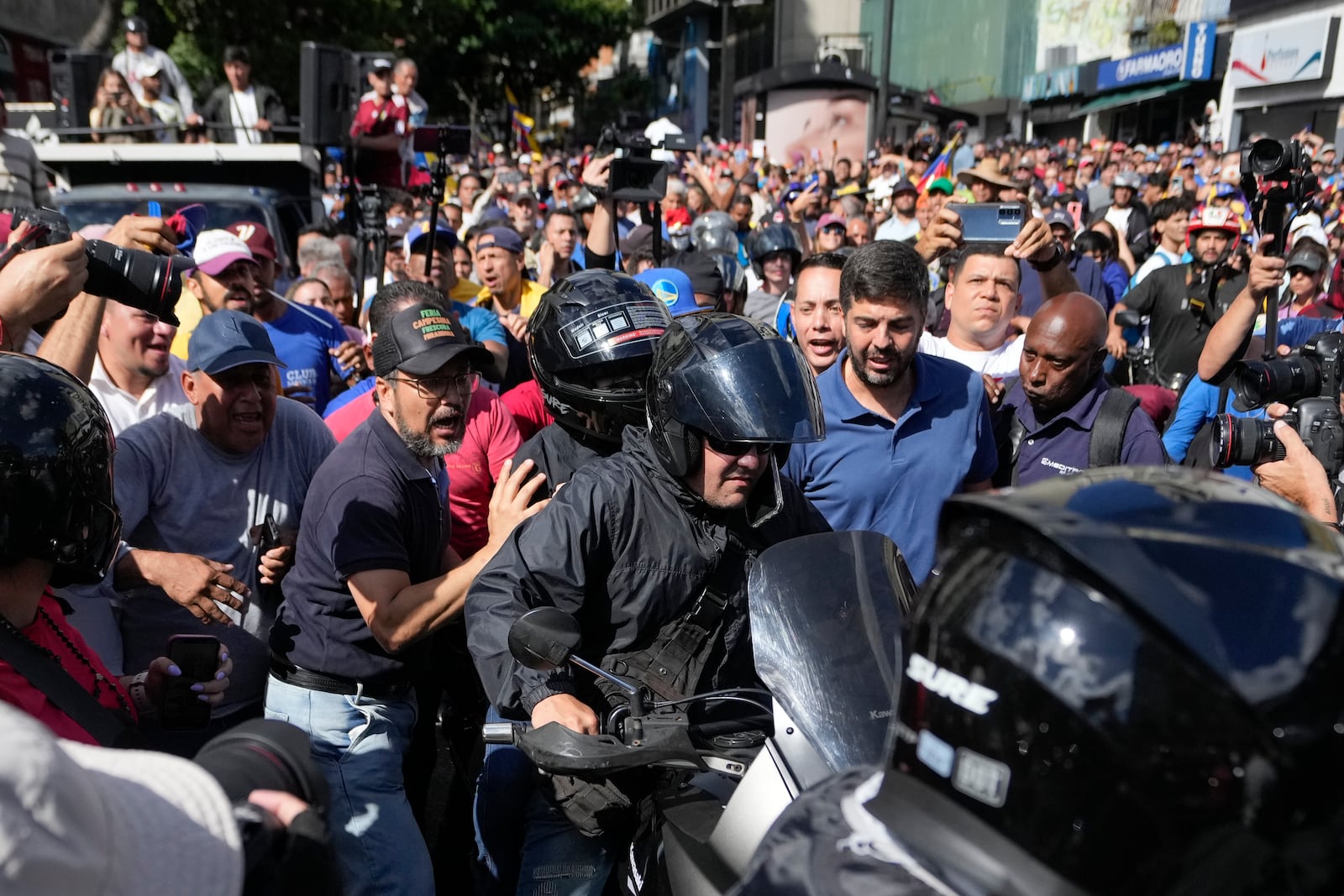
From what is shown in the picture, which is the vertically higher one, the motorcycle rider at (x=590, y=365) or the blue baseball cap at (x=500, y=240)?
the blue baseball cap at (x=500, y=240)

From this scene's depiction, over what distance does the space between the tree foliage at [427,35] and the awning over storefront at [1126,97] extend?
17452 mm

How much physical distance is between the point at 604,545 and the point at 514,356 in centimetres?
360

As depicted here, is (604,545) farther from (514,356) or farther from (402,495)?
(514,356)

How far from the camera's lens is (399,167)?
8.54 meters

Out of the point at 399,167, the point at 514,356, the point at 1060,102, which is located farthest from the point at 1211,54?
the point at 514,356

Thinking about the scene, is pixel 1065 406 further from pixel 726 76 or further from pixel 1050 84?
pixel 1050 84

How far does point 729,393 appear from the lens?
241cm

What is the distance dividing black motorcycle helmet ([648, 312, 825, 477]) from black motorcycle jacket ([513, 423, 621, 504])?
863 millimetres

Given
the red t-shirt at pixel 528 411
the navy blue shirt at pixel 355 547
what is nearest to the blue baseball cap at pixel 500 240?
the red t-shirt at pixel 528 411

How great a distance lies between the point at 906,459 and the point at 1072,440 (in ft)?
2.45

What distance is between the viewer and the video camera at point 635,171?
5750 mm

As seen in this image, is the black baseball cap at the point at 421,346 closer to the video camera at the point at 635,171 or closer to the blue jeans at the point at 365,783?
the blue jeans at the point at 365,783

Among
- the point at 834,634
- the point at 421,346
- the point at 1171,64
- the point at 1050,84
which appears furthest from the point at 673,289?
the point at 1050,84

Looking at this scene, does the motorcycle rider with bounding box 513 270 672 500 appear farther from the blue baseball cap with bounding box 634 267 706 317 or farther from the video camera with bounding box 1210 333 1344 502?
the video camera with bounding box 1210 333 1344 502
